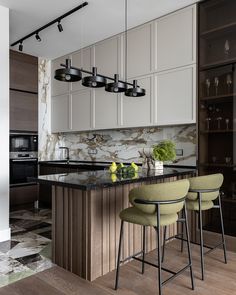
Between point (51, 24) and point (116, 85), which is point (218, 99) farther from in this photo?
point (51, 24)

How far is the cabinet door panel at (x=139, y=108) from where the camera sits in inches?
140

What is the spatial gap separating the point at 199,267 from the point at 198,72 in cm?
213

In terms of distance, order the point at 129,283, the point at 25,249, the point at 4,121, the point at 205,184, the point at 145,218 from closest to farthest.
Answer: the point at 145,218, the point at 129,283, the point at 205,184, the point at 25,249, the point at 4,121

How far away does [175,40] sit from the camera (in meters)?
3.30

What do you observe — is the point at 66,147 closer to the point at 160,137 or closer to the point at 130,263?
the point at 160,137

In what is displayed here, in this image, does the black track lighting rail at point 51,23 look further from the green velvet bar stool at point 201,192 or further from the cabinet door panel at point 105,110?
the green velvet bar stool at point 201,192

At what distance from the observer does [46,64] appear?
5141 mm

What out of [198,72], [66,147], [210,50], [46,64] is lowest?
[66,147]

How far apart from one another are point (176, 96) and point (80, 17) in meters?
1.65

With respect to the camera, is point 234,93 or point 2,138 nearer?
point 234,93

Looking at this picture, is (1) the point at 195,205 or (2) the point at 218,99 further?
(2) the point at 218,99

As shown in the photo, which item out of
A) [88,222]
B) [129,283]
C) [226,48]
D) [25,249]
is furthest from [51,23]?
[129,283]

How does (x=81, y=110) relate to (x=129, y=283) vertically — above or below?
above

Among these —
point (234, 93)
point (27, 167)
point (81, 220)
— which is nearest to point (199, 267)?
point (81, 220)
